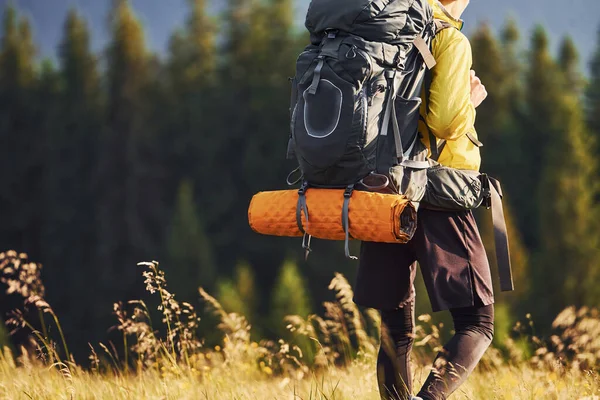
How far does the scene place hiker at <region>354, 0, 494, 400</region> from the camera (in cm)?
271

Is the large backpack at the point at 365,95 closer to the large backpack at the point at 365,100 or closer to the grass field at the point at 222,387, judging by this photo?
the large backpack at the point at 365,100

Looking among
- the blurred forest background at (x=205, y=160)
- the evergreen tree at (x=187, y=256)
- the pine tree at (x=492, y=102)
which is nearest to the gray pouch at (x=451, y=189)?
the blurred forest background at (x=205, y=160)

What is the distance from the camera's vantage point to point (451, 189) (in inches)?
108

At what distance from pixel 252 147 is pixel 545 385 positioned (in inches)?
1766

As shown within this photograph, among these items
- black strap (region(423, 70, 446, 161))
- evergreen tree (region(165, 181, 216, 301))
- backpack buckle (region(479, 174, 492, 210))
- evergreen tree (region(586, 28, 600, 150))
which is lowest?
evergreen tree (region(165, 181, 216, 301))

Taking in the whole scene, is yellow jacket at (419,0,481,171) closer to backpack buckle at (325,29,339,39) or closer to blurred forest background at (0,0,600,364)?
backpack buckle at (325,29,339,39)

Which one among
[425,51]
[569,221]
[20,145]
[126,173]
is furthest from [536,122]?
[425,51]

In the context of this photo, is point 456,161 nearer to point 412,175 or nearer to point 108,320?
point 412,175

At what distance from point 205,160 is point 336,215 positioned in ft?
155

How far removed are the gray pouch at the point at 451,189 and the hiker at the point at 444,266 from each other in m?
0.05

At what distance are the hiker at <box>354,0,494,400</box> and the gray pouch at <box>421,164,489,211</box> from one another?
49mm

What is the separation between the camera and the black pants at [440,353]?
273 centimetres

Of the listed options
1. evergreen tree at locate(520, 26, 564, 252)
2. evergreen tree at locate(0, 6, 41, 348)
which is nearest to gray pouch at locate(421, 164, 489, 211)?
evergreen tree at locate(520, 26, 564, 252)

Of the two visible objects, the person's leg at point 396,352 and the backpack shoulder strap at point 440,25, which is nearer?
the backpack shoulder strap at point 440,25
